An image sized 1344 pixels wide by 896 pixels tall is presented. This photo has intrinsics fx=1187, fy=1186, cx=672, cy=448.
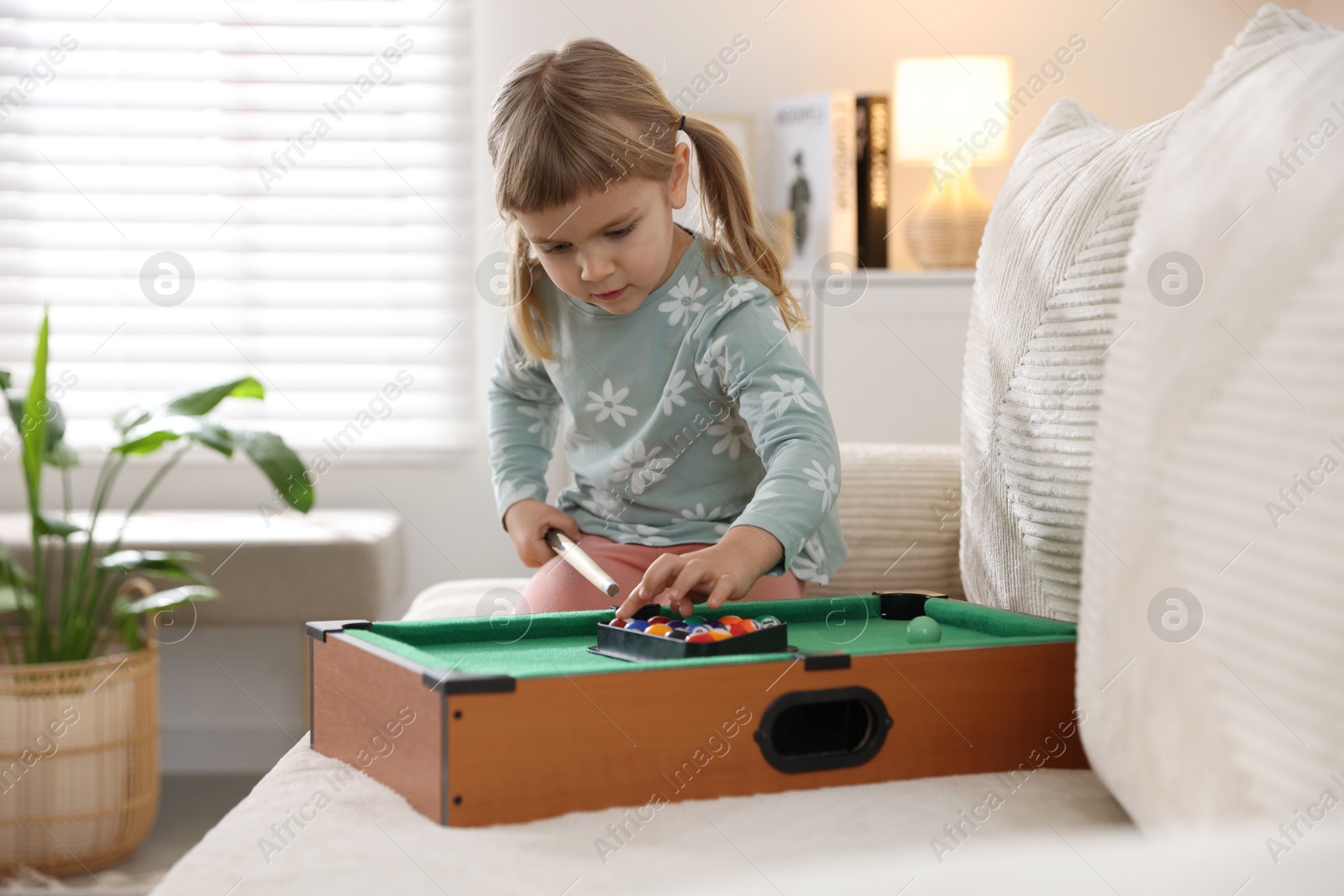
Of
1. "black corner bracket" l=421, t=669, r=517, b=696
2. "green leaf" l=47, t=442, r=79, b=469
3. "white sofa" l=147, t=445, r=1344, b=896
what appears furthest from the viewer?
"green leaf" l=47, t=442, r=79, b=469

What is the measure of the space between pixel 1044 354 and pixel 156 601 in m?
1.39

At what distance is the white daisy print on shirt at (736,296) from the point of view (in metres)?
1.14

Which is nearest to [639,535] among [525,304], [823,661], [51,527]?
[525,304]

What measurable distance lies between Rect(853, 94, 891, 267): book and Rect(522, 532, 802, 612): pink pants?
1242 mm

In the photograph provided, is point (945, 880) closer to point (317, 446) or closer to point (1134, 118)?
point (317, 446)

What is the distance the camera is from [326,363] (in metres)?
2.46

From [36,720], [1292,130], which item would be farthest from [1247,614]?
[36,720]

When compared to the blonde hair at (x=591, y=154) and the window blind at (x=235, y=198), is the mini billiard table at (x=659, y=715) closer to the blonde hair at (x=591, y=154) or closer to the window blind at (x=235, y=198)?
the blonde hair at (x=591, y=154)

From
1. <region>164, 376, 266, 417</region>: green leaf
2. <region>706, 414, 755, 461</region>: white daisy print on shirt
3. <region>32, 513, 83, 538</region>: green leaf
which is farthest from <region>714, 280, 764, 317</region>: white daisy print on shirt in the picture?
<region>32, 513, 83, 538</region>: green leaf

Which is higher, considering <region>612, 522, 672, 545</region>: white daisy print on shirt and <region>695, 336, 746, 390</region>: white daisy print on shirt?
<region>695, 336, 746, 390</region>: white daisy print on shirt

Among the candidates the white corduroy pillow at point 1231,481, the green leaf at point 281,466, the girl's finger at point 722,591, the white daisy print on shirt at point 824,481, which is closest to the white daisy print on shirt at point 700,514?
the white daisy print on shirt at point 824,481

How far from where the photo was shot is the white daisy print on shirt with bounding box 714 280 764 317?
1143 mm

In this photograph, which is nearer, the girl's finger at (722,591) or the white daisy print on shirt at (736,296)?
the girl's finger at (722,591)

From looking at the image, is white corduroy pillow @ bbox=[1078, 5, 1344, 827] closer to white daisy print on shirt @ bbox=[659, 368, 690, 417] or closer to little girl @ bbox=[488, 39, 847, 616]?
little girl @ bbox=[488, 39, 847, 616]
